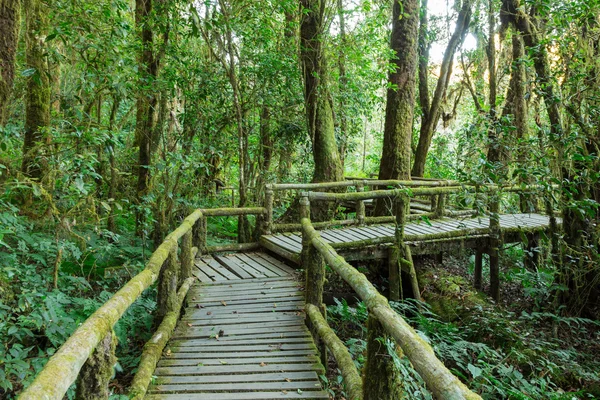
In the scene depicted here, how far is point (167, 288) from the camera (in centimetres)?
470

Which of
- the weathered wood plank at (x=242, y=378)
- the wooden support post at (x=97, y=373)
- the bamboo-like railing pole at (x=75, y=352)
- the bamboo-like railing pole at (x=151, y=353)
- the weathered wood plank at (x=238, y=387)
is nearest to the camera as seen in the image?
the bamboo-like railing pole at (x=75, y=352)

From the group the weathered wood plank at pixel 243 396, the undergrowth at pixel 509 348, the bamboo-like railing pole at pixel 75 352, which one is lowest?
the undergrowth at pixel 509 348

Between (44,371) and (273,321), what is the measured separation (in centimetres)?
337

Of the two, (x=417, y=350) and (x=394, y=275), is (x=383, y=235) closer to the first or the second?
(x=394, y=275)

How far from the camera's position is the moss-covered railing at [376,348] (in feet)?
6.33

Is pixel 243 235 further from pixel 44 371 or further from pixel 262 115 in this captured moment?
pixel 44 371

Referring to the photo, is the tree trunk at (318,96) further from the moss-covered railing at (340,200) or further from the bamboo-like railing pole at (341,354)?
the bamboo-like railing pole at (341,354)

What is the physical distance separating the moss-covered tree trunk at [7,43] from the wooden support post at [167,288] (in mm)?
2448

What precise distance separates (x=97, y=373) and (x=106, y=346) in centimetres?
15

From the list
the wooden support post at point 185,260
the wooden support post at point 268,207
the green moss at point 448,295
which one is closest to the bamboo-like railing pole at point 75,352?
the wooden support post at point 185,260

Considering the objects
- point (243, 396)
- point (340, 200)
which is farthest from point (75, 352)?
point (340, 200)

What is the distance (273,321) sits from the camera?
5.09 m

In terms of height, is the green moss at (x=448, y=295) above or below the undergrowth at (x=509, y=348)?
above

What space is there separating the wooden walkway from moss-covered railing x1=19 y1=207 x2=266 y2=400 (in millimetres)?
205
